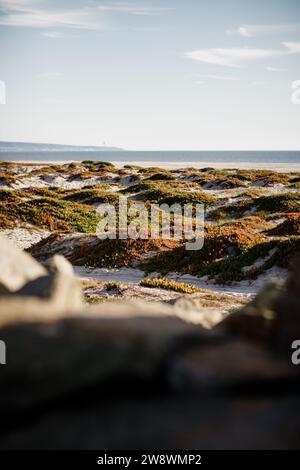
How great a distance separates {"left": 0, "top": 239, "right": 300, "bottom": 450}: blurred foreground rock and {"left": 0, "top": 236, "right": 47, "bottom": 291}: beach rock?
1721 millimetres

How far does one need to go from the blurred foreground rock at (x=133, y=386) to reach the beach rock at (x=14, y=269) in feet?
5.65

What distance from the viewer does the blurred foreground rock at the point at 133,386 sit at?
4328 mm

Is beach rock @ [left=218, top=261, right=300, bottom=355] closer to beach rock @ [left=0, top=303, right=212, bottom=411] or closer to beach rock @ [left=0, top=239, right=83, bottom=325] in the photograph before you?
beach rock @ [left=0, top=303, right=212, bottom=411]

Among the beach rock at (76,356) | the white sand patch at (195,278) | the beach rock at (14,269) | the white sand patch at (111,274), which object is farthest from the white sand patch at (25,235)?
the beach rock at (76,356)

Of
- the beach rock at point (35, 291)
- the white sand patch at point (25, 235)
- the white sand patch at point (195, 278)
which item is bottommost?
the white sand patch at point (195, 278)

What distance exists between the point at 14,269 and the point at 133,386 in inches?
129

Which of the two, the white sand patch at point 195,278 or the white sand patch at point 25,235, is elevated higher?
the white sand patch at point 25,235

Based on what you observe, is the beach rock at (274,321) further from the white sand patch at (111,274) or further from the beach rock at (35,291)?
the white sand patch at (111,274)

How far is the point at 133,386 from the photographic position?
15.2 feet

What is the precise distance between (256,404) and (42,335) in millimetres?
2388

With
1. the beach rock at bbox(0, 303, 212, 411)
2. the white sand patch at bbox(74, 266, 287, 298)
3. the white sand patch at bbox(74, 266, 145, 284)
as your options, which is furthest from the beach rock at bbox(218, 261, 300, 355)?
the white sand patch at bbox(74, 266, 145, 284)

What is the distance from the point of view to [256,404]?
4.62 m

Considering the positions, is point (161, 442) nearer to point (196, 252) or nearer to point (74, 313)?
point (74, 313)
